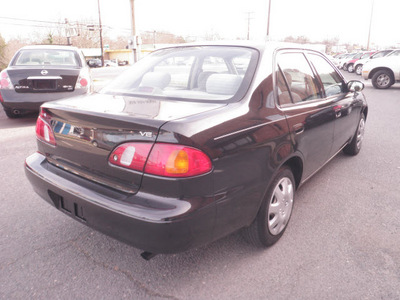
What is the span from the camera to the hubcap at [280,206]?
2469 millimetres

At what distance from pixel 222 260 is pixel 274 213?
53 centimetres

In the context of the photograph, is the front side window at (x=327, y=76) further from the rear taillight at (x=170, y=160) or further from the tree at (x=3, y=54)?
the tree at (x=3, y=54)

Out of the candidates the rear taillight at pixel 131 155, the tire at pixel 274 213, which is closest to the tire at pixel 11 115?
the rear taillight at pixel 131 155

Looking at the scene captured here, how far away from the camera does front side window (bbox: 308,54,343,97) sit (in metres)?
3.34

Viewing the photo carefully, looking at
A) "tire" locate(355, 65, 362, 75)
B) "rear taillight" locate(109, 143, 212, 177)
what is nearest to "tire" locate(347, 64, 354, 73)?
"tire" locate(355, 65, 362, 75)

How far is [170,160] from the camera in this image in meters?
1.75

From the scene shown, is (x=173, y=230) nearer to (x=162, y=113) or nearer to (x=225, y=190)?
(x=225, y=190)

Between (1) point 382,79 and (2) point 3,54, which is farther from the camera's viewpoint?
(2) point 3,54

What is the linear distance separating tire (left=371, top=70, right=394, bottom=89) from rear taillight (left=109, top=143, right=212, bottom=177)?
15.1 m

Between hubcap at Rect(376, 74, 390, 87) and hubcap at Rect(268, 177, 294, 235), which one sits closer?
hubcap at Rect(268, 177, 294, 235)

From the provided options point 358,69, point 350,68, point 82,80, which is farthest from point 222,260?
point 350,68

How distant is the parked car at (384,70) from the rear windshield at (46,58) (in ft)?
41.3

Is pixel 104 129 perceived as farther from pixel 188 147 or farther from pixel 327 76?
pixel 327 76

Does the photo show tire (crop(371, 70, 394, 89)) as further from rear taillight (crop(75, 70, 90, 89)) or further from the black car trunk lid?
the black car trunk lid
